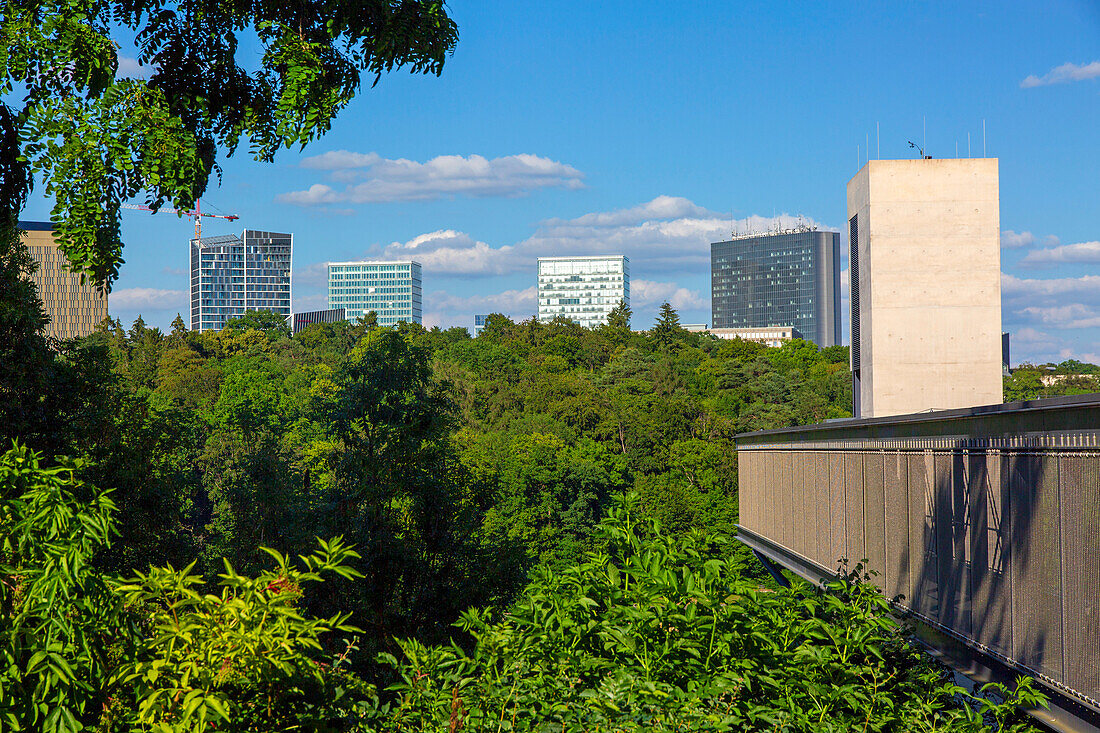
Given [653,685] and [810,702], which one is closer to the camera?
[653,685]

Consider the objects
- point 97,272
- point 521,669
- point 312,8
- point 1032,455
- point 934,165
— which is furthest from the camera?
point 934,165

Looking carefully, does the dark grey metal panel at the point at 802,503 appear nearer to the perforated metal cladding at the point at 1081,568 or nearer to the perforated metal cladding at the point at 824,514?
the perforated metal cladding at the point at 824,514

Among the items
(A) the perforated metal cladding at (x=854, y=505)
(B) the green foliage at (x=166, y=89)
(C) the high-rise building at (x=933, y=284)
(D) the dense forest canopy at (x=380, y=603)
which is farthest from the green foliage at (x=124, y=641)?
(C) the high-rise building at (x=933, y=284)

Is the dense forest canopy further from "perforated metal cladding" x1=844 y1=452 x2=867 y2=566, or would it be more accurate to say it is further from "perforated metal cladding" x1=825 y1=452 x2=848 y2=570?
"perforated metal cladding" x1=825 y1=452 x2=848 y2=570

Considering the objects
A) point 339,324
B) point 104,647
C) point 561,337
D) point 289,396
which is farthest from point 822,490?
point 339,324

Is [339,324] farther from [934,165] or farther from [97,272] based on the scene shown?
[97,272]

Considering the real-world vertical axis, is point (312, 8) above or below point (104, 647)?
above

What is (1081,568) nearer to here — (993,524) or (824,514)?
(993,524)

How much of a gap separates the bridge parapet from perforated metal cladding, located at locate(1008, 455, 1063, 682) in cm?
1

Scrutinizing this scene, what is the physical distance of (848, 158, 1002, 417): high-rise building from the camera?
22125 millimetres

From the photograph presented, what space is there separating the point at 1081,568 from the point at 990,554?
141cm

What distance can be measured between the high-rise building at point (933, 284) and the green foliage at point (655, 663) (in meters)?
19.9

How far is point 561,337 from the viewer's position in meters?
82.0

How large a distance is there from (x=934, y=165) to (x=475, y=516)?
1456 cm
